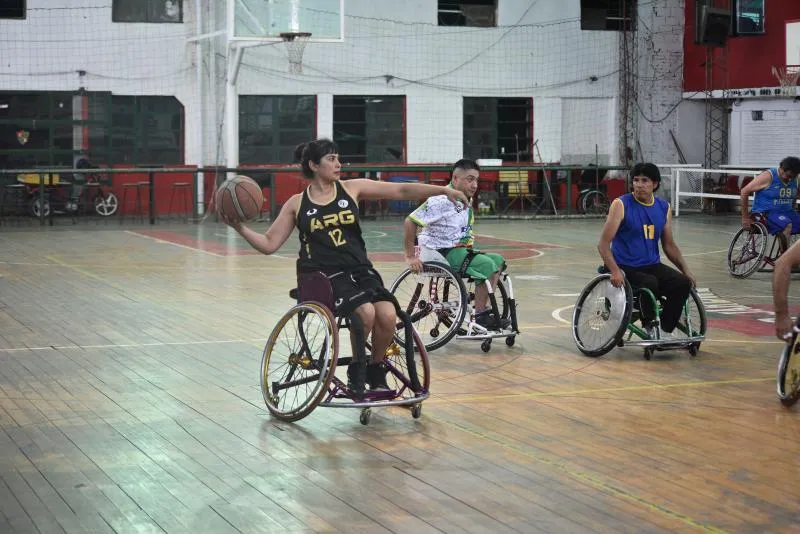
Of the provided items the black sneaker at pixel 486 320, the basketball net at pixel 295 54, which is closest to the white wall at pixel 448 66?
the basketball net at pixel 295 54

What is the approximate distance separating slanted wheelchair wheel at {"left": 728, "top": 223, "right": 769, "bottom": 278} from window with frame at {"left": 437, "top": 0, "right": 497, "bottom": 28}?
56.4 feet

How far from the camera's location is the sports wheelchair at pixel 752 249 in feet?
54.7

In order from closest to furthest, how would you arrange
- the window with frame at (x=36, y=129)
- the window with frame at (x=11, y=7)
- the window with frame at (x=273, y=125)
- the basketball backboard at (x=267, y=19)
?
the basketball backboard at (x=267, y=19) < the window with frame at (x=11, y=7) < the window with frame at (x=36, y=129) < the window with frame at (x=273, y=125)

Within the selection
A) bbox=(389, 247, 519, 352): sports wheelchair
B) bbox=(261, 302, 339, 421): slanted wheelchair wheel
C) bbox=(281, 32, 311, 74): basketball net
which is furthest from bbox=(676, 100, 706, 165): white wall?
bbox=(261, 302, 339, 421): slanted wheelchair wheel

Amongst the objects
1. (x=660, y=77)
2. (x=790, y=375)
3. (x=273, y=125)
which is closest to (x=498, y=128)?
(x=660, y=77)

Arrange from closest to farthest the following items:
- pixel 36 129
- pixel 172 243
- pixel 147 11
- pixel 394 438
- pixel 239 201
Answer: pixel 394 438 → pixel 239 201 → pixel 172 243 → pixel 36 129 → pixel 147 11

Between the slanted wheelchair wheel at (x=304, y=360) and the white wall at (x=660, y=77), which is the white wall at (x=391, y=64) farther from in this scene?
the slanted wheelchair wheel at (x=304, y=360)

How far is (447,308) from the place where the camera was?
1059 cm

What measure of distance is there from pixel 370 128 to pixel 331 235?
24.8 metres

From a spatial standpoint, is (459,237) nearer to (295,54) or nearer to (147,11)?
(295,54)

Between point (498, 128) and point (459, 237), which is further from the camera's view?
point (498, 128)

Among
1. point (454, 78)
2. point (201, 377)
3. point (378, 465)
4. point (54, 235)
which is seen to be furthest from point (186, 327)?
point (454, 78)

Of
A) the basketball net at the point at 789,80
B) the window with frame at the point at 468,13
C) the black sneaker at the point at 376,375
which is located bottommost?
the black sneaker at the point at 376,375

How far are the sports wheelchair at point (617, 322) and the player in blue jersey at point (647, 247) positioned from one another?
8cm
